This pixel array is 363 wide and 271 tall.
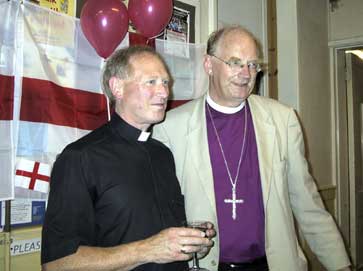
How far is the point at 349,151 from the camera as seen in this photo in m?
4.12

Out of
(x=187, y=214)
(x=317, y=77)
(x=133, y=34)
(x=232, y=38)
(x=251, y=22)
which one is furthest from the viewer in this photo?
(x=317, y=77)

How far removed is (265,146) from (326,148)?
248 cm

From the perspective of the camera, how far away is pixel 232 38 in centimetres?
163

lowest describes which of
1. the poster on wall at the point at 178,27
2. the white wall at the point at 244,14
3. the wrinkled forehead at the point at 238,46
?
the wrinkled forehead at the point at 238,46

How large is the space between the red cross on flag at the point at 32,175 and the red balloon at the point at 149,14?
0.83 m

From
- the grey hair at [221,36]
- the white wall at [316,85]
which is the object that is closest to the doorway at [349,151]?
the white wall at [316,85]

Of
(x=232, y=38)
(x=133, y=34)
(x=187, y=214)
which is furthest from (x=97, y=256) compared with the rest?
(x=133, y=34)

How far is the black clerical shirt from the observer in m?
1.12

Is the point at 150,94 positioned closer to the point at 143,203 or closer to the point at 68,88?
the point at 143,203

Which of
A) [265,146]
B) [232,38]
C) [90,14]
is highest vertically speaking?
[90,14]

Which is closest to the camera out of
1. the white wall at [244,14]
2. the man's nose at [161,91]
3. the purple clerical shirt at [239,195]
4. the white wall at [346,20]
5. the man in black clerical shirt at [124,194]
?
the man in black clerical shirt at [124,194]

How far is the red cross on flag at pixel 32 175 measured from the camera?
5.20 ft

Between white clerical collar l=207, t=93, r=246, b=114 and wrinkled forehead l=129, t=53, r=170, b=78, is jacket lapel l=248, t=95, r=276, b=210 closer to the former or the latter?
white clerical collar l=207, t=93, r=246, b=114

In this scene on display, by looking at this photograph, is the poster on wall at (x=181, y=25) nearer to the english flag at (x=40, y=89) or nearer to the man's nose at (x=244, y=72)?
the english flag at (x=40, y=89)
